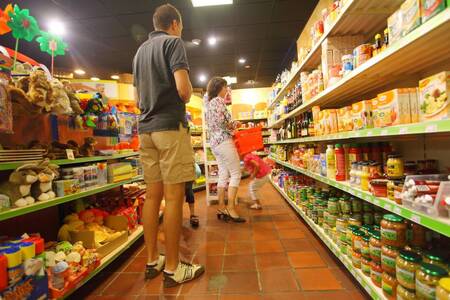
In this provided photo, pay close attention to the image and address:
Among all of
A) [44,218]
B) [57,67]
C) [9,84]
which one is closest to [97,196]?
[44,218]

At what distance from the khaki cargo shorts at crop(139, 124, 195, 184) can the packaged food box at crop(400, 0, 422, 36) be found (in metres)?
1.31

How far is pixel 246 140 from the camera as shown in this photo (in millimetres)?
3365

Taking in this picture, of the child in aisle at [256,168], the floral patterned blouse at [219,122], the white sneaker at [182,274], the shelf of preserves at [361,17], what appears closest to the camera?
the shelf of preserves at [361,17]

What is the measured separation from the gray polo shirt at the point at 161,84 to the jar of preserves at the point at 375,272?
1407 mm

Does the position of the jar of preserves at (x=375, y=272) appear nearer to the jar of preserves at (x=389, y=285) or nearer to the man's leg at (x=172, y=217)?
the jar of preserves at (x=389, y=285)

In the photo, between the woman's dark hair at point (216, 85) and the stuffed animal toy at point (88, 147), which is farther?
the woman's dark hair at point (216, 85)

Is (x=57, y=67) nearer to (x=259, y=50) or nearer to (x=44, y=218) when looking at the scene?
(x=259, y=50)

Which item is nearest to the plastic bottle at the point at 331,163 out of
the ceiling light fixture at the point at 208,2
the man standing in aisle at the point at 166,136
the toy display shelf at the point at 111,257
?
the man standing in aisle at the point at 166,136

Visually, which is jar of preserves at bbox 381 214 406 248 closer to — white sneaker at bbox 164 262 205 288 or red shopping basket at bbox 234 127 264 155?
white sneaker at bbox 164 262 205 288

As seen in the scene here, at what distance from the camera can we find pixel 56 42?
6.66ft

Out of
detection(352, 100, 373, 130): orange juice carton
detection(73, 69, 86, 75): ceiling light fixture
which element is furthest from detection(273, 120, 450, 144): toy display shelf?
detection(73, 69, 86, 75): ceiling light fixture

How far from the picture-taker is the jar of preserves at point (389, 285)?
3.82 feet

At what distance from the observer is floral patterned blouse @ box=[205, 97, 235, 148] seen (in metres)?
2.91

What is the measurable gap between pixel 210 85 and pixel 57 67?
589cm
